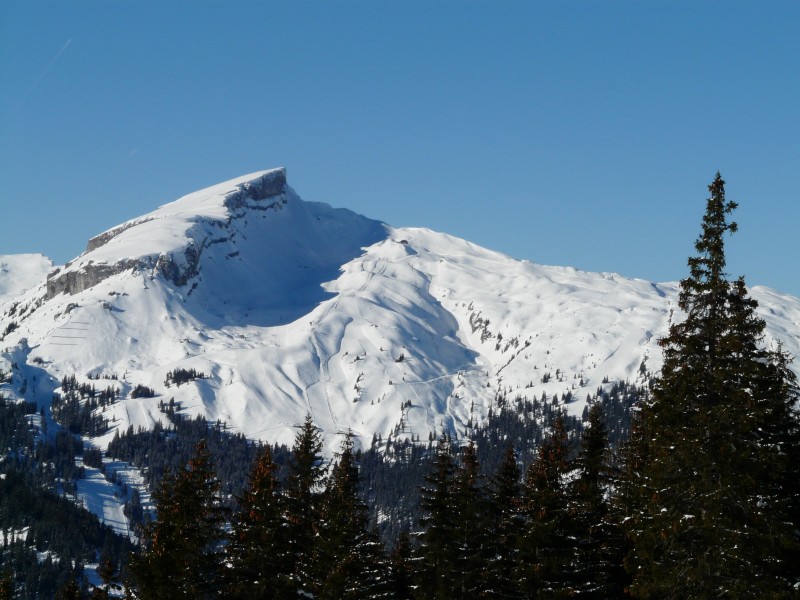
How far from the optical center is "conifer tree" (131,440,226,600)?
45.4 metres

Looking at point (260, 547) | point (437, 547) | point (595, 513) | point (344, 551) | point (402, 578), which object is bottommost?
point (402, 578)

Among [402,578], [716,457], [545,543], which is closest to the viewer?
[716,457]

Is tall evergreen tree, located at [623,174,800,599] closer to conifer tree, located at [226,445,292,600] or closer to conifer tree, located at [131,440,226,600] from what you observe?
conifer tree, located at [226,445,292,600]

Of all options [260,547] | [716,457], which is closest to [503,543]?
[260,547]

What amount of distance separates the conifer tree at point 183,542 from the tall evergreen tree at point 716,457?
22.3 meters

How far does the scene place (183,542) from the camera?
149ft

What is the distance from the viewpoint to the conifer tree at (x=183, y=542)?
45438 millimetres

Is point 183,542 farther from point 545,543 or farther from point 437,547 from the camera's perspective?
point 545,543

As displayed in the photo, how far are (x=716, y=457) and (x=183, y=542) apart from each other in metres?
26.3

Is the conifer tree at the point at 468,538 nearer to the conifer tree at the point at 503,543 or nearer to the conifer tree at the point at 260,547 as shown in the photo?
the conifer tree at the point at 503,543

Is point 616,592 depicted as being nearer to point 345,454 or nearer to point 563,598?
point 563,598

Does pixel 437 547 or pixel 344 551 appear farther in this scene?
pixel 437 547

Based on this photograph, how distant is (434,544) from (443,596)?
2.65 meters

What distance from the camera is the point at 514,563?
48125 mm
